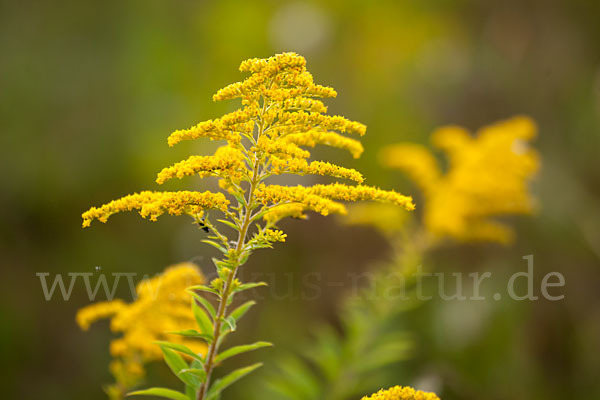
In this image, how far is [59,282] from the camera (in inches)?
172

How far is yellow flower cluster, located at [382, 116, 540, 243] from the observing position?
3408mm

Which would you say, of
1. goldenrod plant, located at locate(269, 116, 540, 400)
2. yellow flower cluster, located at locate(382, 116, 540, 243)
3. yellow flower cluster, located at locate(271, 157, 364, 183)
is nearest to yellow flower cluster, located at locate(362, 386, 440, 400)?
yellow flower cluster, located at locate(271, 157, 364, 183)

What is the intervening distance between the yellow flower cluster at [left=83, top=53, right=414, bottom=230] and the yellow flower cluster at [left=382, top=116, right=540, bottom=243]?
1.97 m

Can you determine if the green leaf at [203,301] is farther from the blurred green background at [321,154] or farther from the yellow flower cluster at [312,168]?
the blurred green background at [321,154]

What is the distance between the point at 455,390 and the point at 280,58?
89.0 inches

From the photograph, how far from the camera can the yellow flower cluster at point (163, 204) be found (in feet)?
4.77

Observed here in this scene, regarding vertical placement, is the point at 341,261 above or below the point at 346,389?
above

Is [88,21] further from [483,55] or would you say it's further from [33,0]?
[483,55]

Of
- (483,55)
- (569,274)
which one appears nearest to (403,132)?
(483,55)

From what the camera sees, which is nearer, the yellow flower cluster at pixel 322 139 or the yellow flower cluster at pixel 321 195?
the yellow flower cluster at pixel 321 195

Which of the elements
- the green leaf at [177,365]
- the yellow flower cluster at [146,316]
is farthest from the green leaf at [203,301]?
the yellow flower cluster at [146,316]

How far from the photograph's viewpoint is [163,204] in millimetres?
1444

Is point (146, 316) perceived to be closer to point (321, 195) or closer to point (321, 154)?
point (321, 195)

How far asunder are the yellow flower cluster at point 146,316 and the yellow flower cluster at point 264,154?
657 mm
